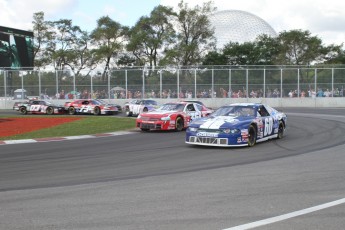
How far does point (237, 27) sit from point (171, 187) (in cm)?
8383

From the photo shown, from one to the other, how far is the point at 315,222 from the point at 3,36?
37.2 metres

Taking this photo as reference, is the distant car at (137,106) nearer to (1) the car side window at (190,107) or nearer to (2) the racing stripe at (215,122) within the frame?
(1) the car side window at (190,107)

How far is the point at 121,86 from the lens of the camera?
41.8 m

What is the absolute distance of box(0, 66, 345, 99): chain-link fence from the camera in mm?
41344

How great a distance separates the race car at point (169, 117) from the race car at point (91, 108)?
13128 mm

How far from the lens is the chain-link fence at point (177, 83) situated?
4134 cm

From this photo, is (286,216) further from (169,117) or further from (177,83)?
(177,83)

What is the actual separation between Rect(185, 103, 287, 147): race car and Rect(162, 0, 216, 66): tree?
52177mm

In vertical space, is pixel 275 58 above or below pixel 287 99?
above

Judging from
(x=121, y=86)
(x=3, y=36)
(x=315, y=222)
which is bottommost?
(x=315, y=222)

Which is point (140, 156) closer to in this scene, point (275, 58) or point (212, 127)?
point (212, 127)

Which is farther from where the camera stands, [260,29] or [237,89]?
[260,29]

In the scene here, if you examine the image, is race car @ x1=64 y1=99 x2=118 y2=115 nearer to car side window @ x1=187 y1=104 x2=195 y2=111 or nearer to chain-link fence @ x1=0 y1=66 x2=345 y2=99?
chain-link fence @ x1=0 y1=66 x2=345 y2=99

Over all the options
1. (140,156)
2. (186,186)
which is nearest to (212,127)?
(140,156)
